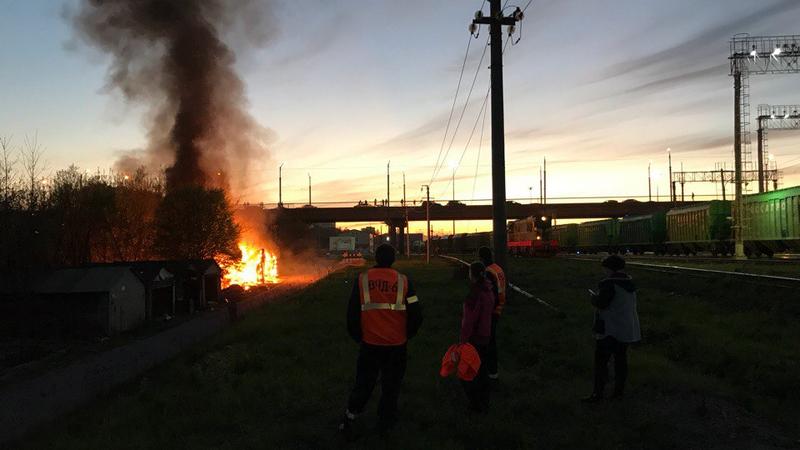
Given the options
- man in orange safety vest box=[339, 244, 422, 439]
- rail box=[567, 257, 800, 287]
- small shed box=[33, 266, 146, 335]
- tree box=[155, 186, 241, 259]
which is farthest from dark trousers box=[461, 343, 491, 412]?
tree box=[155, 186, 241, 259]

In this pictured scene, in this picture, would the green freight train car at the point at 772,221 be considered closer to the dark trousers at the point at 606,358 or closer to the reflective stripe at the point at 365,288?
the dark trousers at the point at 606,358

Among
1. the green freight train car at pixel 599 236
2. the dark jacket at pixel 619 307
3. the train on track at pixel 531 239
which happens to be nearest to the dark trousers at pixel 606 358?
the dark jacket at pixel 619 307

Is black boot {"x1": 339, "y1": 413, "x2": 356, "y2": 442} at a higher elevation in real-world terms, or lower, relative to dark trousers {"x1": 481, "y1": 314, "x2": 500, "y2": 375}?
lower

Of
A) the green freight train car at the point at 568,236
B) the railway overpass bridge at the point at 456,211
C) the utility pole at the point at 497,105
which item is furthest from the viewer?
the railway overpass bridge at the point at 456,211

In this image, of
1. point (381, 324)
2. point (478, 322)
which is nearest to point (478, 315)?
point (478, 322)

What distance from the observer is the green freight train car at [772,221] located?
29219mm

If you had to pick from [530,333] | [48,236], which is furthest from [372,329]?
[48,236]

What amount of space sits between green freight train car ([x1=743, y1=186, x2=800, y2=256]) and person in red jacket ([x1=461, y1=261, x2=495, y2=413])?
2847cm

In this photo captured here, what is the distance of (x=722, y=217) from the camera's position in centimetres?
3694

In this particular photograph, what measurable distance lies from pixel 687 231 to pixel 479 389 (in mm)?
39151

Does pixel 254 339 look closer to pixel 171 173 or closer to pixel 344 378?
pixel 344 378

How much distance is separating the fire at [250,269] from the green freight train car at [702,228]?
30.7 meters

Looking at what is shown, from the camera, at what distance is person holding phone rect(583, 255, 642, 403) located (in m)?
7.12

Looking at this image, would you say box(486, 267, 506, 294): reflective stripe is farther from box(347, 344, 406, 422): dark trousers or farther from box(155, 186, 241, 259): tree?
box(155, 186, 241, 259): tree
